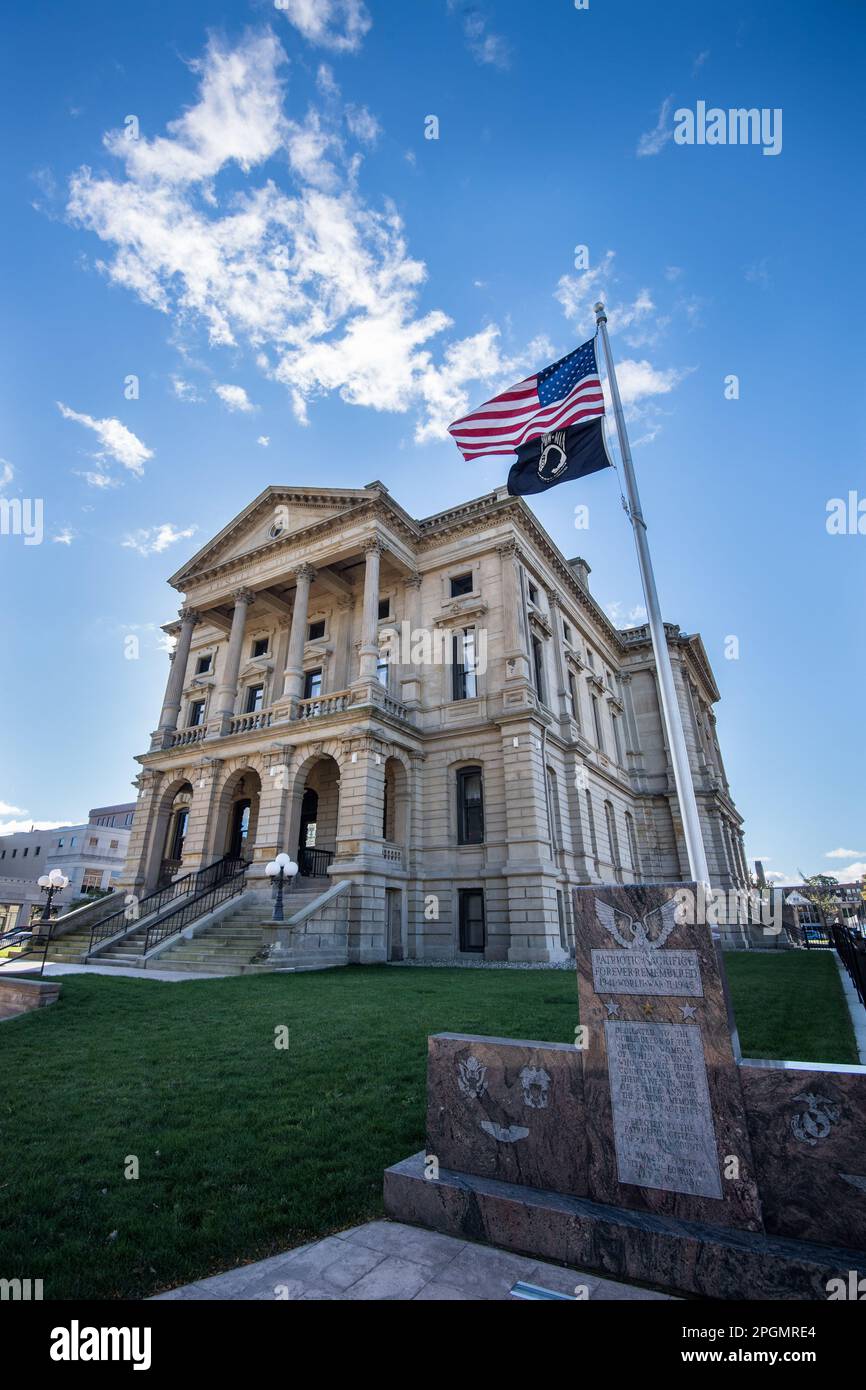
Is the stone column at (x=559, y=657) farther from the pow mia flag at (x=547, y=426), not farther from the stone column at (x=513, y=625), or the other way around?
the pow mia flag at (x=547, y=426)

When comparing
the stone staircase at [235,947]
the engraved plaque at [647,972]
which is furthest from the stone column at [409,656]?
the engraved plaque at [647,972]

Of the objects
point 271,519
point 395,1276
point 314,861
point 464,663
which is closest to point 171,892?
point 314,861

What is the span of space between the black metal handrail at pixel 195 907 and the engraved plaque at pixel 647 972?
743 inches

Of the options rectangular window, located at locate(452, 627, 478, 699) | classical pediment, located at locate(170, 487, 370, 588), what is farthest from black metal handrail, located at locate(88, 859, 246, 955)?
classical pediment, located at locate(170, 487, 370, 588)

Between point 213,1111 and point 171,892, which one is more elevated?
point 171,892

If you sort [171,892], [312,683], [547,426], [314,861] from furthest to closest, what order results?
[312,683]
[171,892]
[314,861]
[547,426]

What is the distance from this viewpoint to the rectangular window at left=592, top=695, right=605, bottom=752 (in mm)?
34188

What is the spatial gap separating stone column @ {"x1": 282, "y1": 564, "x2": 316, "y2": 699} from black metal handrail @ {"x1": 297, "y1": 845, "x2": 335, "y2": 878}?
678 centimetres

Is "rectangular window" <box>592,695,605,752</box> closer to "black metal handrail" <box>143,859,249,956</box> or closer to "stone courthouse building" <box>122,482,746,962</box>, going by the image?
"stone courthouse building" <box>122,482,746,962</box>

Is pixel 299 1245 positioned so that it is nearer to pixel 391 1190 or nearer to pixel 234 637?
pixel 391 1190

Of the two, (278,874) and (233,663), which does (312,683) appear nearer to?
(233,663)

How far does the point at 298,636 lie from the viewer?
87.2 feet

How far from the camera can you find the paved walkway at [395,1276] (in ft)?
10.2

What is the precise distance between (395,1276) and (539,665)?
26180 millimetres
